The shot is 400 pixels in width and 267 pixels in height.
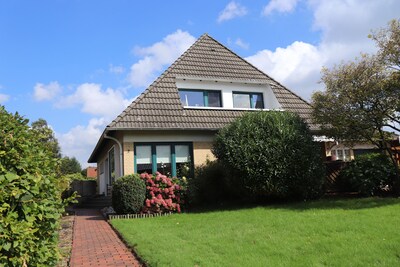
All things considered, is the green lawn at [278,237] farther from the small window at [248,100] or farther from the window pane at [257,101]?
the window pane at [257,101]

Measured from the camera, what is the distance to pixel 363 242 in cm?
702

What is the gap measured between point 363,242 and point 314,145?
7.05m

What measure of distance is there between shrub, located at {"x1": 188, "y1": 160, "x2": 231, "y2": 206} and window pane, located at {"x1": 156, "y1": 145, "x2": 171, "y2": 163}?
154cm

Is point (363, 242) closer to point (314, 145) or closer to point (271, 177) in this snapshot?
point (271, 177)

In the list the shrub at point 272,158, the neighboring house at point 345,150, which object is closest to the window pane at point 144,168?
the shrub at point 272,158

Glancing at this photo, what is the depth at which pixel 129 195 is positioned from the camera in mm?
13359

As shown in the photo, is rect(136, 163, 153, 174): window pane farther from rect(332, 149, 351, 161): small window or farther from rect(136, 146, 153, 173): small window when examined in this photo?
rect(332, 149, 351, 161): small window

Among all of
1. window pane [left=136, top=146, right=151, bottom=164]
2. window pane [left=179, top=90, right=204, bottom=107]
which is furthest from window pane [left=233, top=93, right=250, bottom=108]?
window pane [left=136, top=146, right=151, bottom=164]

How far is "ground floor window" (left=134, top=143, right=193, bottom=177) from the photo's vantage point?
1622 centimetres

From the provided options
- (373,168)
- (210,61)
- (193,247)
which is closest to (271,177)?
(373,168)

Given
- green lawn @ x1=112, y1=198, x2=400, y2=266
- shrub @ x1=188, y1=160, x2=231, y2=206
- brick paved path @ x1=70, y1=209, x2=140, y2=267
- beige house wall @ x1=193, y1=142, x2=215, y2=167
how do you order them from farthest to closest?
beige house wall @ x1=193, y1=142, x2=215, y2=167
shrub @ x1=188, y1=160, x2=231, y2=206
brick paved path @ x1=70, y1=209, x2=140, y2=267
green lawn @ x1=112, y1=198, x2=400, y2=266

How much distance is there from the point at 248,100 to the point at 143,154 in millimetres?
6622

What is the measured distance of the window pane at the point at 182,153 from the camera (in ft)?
55.0

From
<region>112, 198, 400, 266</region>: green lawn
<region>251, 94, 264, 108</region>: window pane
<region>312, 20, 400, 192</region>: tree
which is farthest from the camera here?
<region>251, 94, 264, 108</region>: window pane
